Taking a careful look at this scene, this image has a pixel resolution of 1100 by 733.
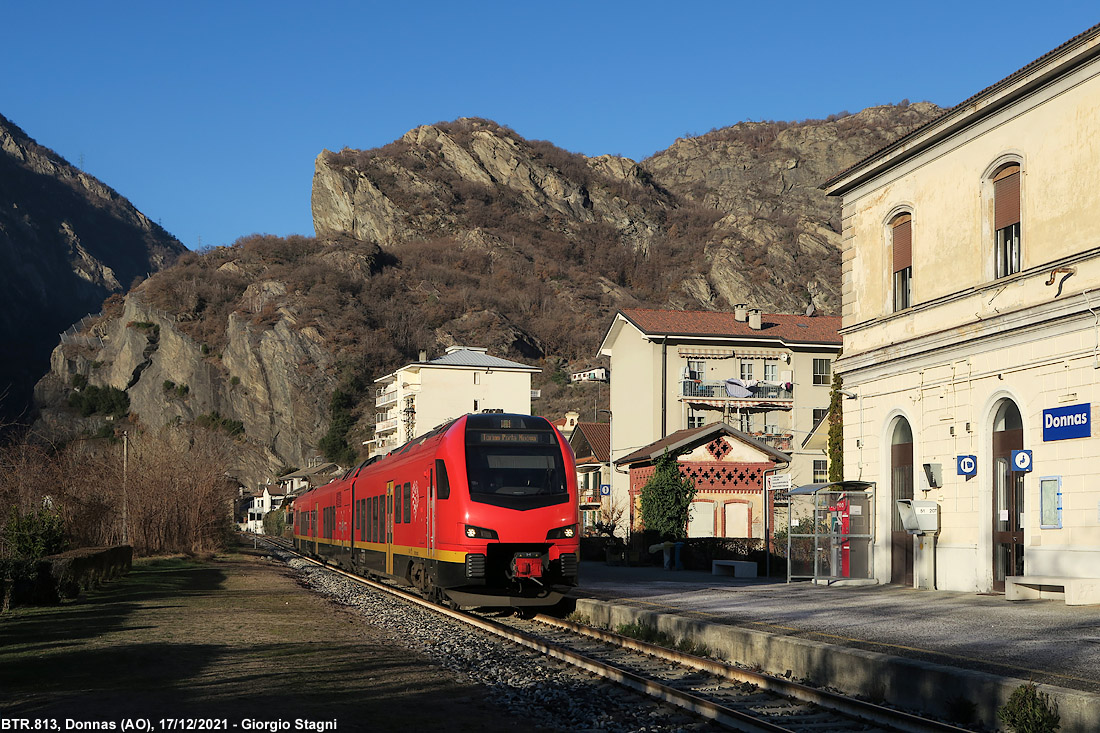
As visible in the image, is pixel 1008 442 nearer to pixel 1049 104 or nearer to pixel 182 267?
pixel 1049 104

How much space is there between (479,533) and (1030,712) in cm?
1049

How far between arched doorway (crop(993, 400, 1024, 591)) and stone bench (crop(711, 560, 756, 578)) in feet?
27.8

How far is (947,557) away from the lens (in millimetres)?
21078

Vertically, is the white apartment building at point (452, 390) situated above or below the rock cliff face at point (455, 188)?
below

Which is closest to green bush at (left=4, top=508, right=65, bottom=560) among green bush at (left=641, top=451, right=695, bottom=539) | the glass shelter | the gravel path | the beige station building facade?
the gravel path

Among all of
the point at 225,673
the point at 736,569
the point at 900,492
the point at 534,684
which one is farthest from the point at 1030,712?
the point at 736,569

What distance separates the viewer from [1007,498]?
1964 centimetres

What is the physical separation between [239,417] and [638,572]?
347 feet

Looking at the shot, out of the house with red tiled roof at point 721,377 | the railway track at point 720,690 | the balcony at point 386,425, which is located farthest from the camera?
the balcony at point 386,425

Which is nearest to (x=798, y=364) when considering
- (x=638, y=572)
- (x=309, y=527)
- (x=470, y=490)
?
(x=309, y=527)

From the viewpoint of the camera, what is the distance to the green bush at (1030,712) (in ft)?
26.9

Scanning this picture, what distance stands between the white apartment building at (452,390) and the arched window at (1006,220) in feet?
271

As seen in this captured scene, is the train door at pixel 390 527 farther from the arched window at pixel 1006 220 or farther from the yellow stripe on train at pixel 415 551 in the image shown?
the arched window at pixel 1006 220

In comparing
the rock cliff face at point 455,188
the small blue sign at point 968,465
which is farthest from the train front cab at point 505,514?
the rock cliff face at point 455,188
